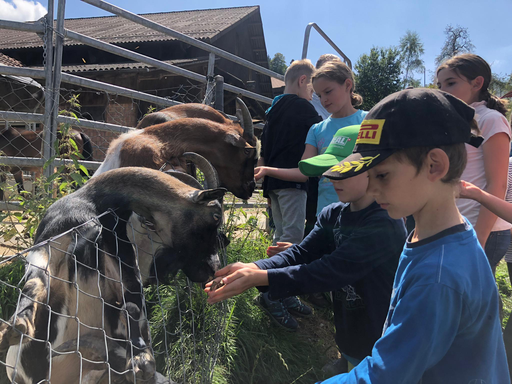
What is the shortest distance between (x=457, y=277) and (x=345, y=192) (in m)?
0.98

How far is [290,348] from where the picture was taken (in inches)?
126

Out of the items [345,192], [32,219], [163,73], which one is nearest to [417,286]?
[345,192]

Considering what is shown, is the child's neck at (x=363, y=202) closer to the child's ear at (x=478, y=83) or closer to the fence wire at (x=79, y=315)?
the fence wire at (x=79, y=315)

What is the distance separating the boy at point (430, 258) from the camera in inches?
44.0

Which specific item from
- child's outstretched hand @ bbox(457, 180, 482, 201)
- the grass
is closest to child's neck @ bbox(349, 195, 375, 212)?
A: child's outstretched hand @ bbox(457, 180, 482, 201)

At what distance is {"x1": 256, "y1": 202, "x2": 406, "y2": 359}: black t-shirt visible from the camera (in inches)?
75.3

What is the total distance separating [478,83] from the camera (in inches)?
104

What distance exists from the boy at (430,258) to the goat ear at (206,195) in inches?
28.7

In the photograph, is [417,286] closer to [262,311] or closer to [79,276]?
[79,276]

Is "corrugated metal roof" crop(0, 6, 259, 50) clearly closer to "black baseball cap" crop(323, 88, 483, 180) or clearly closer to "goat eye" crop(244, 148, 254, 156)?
"goat eye" crop(244, 148, 254, 156)

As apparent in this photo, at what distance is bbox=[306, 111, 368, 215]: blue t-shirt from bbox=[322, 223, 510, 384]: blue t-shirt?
5.97ft

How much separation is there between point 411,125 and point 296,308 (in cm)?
268

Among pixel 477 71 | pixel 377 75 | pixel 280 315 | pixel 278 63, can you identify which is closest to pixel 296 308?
pixel 280 315

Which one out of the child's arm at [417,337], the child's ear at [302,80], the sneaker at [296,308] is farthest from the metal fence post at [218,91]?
the child's arm at [417,337]
